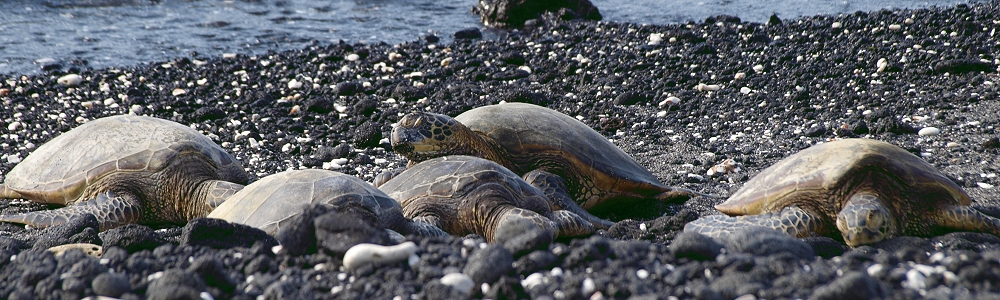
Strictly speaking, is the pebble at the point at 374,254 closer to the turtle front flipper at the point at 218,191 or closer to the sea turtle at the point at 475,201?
the sea turtle at the point at 475,201

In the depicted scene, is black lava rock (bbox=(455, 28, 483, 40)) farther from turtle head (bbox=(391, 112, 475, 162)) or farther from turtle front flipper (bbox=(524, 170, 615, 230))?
turtle front flipper (bbox=(524, 170, 615, 230))

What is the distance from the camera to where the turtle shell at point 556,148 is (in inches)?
209

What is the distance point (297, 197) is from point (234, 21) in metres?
12.3

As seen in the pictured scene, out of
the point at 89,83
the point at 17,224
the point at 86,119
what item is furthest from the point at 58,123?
the point at 17,224

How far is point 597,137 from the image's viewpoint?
5.75 metres

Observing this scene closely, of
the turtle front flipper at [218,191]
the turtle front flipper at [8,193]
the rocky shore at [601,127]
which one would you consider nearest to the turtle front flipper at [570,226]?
the rocky shore at [601,127]

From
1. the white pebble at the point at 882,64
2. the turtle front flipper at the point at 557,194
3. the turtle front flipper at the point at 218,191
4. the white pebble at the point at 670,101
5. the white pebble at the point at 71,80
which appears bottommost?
the white pebble at the point at 71,80

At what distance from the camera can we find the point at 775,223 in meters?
4.09

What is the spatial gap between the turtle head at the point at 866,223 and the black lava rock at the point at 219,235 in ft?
9.43

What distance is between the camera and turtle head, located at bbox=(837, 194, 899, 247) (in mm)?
3842

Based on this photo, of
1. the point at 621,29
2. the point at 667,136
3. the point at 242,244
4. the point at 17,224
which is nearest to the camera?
the point at 242,244

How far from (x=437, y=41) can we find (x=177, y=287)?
1013 cm

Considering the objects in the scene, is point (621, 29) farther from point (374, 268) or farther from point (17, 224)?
point (374, 268)

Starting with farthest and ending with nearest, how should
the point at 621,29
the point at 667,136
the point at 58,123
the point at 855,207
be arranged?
the point at 621,29 < the point at 58,123 < the point at 667,136 < the point at 855,207
